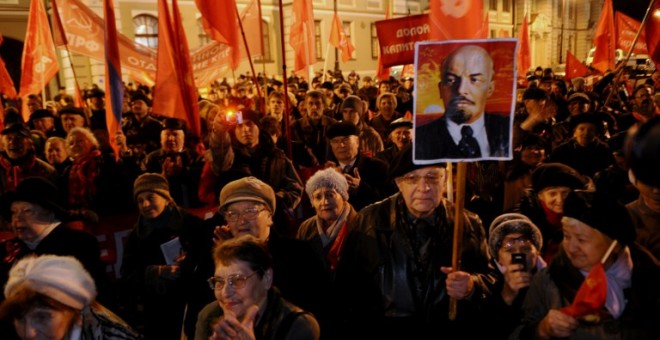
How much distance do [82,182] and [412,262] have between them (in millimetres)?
3528

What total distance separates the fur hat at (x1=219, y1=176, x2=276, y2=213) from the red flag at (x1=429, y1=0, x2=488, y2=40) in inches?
125

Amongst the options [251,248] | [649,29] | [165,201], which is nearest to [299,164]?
[165,201]

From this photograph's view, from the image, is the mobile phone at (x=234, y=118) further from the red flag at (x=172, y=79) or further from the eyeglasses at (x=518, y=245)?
the eyeglasses at (x=518, y=245)

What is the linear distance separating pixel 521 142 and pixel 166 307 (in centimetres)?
327

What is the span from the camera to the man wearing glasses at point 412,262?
8.84ft

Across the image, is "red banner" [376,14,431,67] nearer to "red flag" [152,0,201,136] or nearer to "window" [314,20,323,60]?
"red flag" [152,0,201,136]

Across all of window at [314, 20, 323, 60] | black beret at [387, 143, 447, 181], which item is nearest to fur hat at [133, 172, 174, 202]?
black beret at [387, 143, 447, 181]

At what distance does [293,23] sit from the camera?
987 centimetres

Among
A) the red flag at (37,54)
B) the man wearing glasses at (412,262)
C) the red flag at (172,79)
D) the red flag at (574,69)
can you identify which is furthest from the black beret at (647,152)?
the red flag at (574,69)

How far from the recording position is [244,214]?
9.91 feet

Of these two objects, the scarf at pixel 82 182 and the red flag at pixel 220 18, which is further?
the red flag at pixel 220 18

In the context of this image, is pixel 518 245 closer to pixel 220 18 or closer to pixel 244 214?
pixel 244 214

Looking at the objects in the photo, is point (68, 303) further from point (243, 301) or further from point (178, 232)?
point (178, 232)

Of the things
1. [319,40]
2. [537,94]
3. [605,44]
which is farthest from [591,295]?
[319,40]
